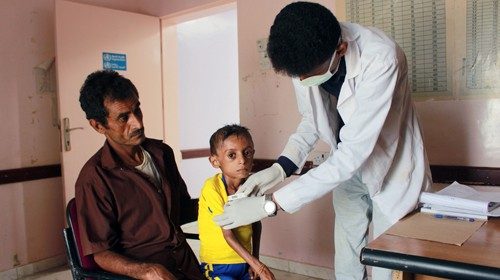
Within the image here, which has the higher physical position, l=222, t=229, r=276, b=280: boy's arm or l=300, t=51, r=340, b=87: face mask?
l=300, t=51, r=340, b=87: face mask

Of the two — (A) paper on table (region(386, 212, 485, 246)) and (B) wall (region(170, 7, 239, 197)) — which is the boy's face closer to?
(A) paper on table (region(386, 212, 485, 246))

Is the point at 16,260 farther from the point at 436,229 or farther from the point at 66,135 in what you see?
the point at 436,229

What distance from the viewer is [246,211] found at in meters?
1.35

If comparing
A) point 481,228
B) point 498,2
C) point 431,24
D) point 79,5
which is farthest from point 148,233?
point 79,5

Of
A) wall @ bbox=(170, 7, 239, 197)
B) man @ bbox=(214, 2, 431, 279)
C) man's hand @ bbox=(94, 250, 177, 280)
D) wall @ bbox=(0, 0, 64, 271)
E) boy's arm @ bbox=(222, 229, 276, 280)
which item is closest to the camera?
man @ bbox=(214, 2, 431, 279)

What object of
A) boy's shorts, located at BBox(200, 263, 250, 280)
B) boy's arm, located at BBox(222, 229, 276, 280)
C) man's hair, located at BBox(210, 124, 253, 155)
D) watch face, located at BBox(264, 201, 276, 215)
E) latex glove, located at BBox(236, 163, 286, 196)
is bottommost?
boy's shorts, located at BBox(200, 263, 250, 280)

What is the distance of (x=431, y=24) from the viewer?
2.19 metres

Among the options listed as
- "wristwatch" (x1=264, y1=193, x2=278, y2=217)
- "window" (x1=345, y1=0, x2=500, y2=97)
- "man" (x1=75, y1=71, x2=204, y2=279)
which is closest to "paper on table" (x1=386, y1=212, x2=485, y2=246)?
"wristwatch" (x1=264, y1=193, x2=278, y2=217)

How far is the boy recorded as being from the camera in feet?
4.95

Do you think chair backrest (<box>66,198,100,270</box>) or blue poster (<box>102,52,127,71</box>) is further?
blue poster (<box>102,52,127,71</box>)

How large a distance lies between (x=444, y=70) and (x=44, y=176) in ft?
9.08

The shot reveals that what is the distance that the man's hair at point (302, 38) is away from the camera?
1.12 meters

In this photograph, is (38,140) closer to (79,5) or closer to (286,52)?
(79,5)

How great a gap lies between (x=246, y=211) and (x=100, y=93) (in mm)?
661
